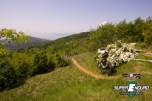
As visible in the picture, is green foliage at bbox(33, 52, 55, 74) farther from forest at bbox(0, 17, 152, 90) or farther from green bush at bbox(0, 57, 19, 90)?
green bush at bbox(0, 57, 19, 90)

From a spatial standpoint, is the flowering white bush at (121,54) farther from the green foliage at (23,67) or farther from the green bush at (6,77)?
the green foliage at (23,67)

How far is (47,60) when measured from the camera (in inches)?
2480

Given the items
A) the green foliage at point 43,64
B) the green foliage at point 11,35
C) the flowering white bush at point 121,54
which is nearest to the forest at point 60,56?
the green foliage at point 43,64

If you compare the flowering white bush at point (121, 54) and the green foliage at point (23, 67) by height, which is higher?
the flowering white bush at point (121, 54)

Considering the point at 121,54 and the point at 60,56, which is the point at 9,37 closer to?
the point at 121,54

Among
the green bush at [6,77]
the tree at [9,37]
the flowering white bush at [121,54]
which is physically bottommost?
the green bush at [6,77]

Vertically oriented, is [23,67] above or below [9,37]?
below

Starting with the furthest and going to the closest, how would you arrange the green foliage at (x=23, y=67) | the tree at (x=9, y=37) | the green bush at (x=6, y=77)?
the green foliage at (x=23, y=67), the green bush at (x=6, y=77), the tree at (x=9, y=37)

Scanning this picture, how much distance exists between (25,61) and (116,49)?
153ft

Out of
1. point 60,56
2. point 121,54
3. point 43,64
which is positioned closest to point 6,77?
point 43,64

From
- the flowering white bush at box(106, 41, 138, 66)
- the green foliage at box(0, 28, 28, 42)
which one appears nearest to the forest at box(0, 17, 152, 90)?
the flowering white bush at box(106, 41, 138, 66)

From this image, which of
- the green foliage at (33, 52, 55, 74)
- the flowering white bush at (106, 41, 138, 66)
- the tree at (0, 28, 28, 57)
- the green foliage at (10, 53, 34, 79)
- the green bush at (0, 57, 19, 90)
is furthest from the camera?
the green foliage at (33, 52, 55, 74)

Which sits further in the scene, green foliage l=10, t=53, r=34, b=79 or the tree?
green foliage l=10, t=53, r=34, b=79

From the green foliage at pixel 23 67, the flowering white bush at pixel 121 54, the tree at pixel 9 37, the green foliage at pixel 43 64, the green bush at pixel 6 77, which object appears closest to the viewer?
the tree at pixel 9 37
